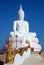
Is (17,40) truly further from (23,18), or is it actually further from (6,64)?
(6,64)

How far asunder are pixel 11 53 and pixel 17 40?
10.3 metres

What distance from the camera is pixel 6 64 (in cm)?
800

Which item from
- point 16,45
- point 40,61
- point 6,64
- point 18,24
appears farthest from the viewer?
point 18,24

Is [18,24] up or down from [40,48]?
up

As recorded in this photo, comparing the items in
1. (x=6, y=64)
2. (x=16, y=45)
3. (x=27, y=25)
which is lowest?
(x=6, y=64)

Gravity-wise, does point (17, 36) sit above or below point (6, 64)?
above

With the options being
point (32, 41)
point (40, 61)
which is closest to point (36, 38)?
point (32, 41)

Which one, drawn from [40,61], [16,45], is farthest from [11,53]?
[16,45]

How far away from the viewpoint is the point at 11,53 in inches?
327

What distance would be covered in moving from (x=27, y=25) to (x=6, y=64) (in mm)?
11491

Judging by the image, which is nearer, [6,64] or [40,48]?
[6,64]

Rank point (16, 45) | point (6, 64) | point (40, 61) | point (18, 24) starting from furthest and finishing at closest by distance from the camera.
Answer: point (18, 24) < point (16, 45) < point (40, 61) < point (6, 64)

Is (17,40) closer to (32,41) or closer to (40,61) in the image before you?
(32,41)

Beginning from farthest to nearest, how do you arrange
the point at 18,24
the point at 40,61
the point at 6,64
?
the point at 18,24 → the point at 40,61 → the point at 6,64
